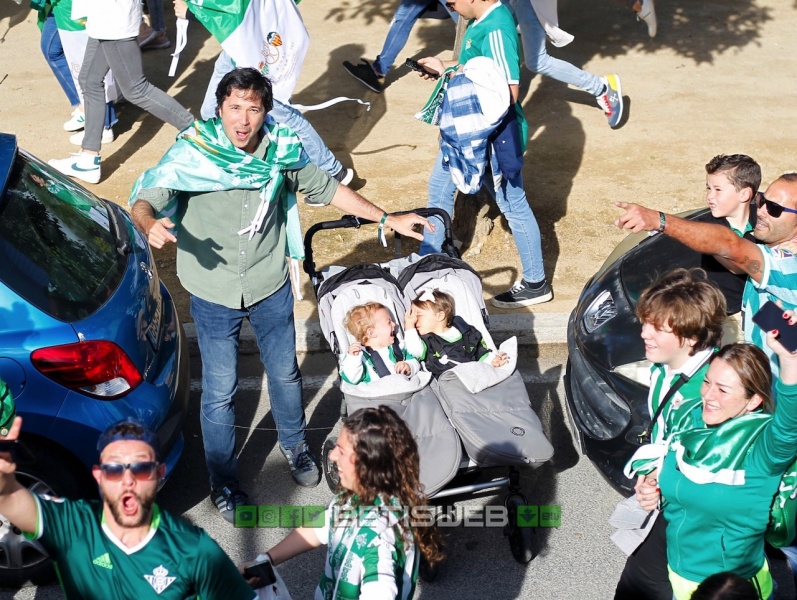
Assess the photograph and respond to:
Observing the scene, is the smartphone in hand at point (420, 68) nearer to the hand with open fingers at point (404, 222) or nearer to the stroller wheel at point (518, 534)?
the hand with open fingers at point (404, 222)

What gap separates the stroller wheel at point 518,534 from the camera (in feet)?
14.8

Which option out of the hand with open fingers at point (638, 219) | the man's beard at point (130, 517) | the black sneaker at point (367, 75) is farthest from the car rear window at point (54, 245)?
the black sneaker at point (367, 75)

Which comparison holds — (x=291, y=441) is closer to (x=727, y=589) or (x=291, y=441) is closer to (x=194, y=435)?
(x=194, y=435)

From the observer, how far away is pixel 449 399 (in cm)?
464

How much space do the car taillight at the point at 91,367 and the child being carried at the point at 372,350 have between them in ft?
3.32

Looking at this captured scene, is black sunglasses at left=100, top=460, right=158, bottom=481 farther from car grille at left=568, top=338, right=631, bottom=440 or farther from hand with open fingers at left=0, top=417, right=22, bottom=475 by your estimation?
car grille at left=568, top=338, right=631, bottom=440

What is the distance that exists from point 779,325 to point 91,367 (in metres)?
2.75

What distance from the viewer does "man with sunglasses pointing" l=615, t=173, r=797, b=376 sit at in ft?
13.2

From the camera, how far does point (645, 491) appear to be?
136 inches

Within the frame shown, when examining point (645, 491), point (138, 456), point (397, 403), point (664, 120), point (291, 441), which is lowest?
point (664, 120)

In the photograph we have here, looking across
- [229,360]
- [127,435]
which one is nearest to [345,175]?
[229,360]

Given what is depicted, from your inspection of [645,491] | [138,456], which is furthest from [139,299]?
[645,491]

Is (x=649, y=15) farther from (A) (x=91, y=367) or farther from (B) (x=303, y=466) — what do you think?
(A) (x=91, y=367)

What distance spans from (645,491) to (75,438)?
2.34 meters
